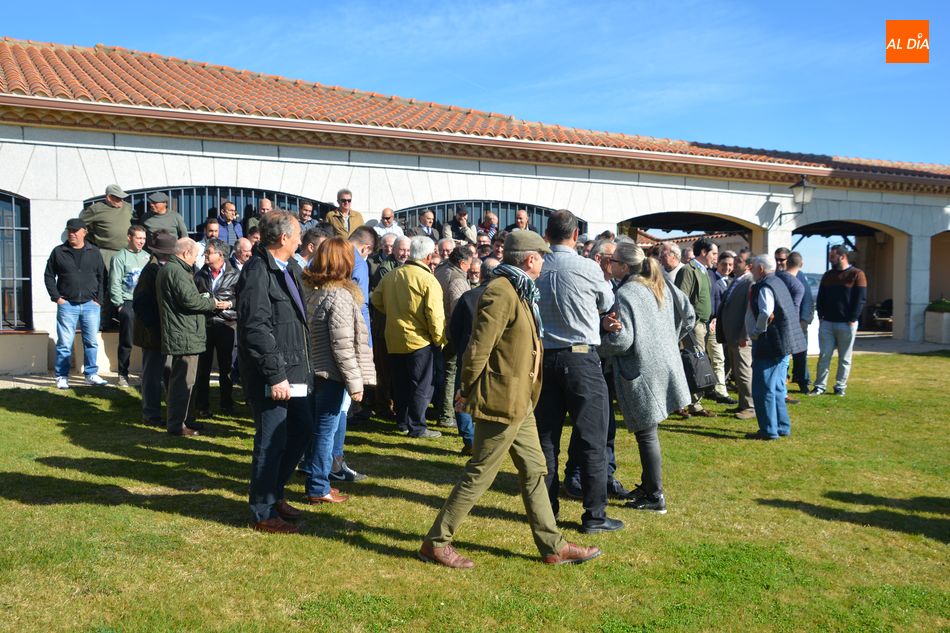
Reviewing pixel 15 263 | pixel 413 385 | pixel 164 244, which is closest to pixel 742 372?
pixel 413 385

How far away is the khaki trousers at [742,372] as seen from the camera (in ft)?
29.6

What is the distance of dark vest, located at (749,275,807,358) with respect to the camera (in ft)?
25.2

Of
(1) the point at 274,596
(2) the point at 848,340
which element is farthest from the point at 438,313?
(2) the point at 848,340

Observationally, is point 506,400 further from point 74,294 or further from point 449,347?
point 74,294

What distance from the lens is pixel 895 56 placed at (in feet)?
49.2

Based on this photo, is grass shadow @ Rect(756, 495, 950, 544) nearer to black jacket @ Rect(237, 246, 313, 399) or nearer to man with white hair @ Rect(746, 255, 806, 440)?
man with white hair @ Rect(746, 255, 806, 440)

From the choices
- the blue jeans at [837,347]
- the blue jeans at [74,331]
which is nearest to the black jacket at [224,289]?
the blue jeans at [74,331]

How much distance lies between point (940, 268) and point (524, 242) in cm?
2407

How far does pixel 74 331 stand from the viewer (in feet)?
30.0

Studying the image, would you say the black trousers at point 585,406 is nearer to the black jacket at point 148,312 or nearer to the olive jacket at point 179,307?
the olive jacket at point 179,307

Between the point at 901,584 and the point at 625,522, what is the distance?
162 centimetres

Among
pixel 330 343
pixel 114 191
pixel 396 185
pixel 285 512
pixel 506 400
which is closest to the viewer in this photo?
pixel 506 400

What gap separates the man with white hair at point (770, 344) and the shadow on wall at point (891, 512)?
70.8 inches

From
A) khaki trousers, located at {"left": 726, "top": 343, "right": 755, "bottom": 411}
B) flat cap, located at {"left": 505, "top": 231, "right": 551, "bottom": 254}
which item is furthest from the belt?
khaki trousers, located at {"left": 726, "top": 343, "right": 755, "bottom": 411}
